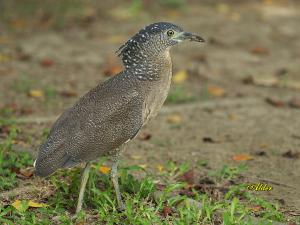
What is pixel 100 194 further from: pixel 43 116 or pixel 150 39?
pixel 43 116

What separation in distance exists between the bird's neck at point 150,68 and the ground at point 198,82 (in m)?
1.24

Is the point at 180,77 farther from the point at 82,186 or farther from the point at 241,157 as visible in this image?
the point at 82,186

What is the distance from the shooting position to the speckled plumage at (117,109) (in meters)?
5.61

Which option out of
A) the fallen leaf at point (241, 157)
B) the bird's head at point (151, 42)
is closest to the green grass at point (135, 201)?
the fallen leaf at point (241, 157)

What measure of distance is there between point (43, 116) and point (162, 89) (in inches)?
112

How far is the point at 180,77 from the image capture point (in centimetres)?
988

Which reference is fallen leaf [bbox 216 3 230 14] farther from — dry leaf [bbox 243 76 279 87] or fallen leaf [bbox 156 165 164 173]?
fallen leaf [bbox 156 165 164 173]

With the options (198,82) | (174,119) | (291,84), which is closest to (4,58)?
(198,82)

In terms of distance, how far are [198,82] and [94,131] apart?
Result: 4397 millimetres

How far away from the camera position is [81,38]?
37.4 ft

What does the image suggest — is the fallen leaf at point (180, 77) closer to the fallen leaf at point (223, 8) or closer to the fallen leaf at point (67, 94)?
the fallen leaf at point (67, 94)

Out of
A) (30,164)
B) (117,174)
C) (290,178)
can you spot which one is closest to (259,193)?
(290,178)

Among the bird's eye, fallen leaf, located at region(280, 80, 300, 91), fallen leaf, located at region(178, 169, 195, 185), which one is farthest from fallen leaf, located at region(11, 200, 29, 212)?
fallen leaf, located at region(280, 80, 300, 91)

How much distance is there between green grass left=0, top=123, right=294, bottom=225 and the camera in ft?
18.1
